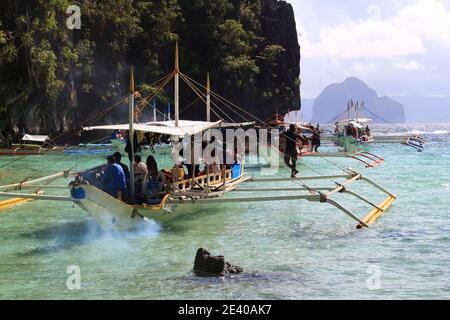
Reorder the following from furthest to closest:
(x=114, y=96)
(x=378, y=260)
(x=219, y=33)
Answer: (x=219, y=33) < (x=114, y=96) < (x=378, y=260)

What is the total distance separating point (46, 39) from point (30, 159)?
11.8m

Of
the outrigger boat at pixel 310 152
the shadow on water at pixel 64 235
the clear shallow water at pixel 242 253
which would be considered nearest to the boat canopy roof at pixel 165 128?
the clear shallow water at pixel 242 253

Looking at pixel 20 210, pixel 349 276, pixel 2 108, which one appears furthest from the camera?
pixel 2 108

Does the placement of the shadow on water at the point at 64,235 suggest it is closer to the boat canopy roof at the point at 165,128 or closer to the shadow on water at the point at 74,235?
the shadow on water at the point at 74,235

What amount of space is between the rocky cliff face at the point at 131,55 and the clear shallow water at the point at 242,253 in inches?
1081

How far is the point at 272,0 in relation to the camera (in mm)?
73125

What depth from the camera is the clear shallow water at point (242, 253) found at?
8.27m

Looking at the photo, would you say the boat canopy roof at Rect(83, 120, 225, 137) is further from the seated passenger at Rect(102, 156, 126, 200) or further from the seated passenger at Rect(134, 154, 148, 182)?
the seated passenger at Rect(102, 156, 126, 200)

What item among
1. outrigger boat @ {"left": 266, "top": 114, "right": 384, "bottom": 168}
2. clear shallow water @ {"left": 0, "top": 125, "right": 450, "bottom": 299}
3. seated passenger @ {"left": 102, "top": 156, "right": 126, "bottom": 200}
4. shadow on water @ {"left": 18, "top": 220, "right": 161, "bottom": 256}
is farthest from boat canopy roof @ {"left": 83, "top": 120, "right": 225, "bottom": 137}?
outrigger boat @ {"left": 266, "top": 114, "right": 384, "bottom": 168}

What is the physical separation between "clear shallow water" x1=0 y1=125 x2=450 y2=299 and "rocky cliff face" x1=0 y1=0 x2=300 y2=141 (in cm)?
2746

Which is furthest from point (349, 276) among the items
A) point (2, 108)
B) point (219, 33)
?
point (219, 33)

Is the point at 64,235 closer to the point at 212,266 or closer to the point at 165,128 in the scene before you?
the point at 165,128

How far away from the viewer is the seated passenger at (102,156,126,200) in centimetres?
1174
